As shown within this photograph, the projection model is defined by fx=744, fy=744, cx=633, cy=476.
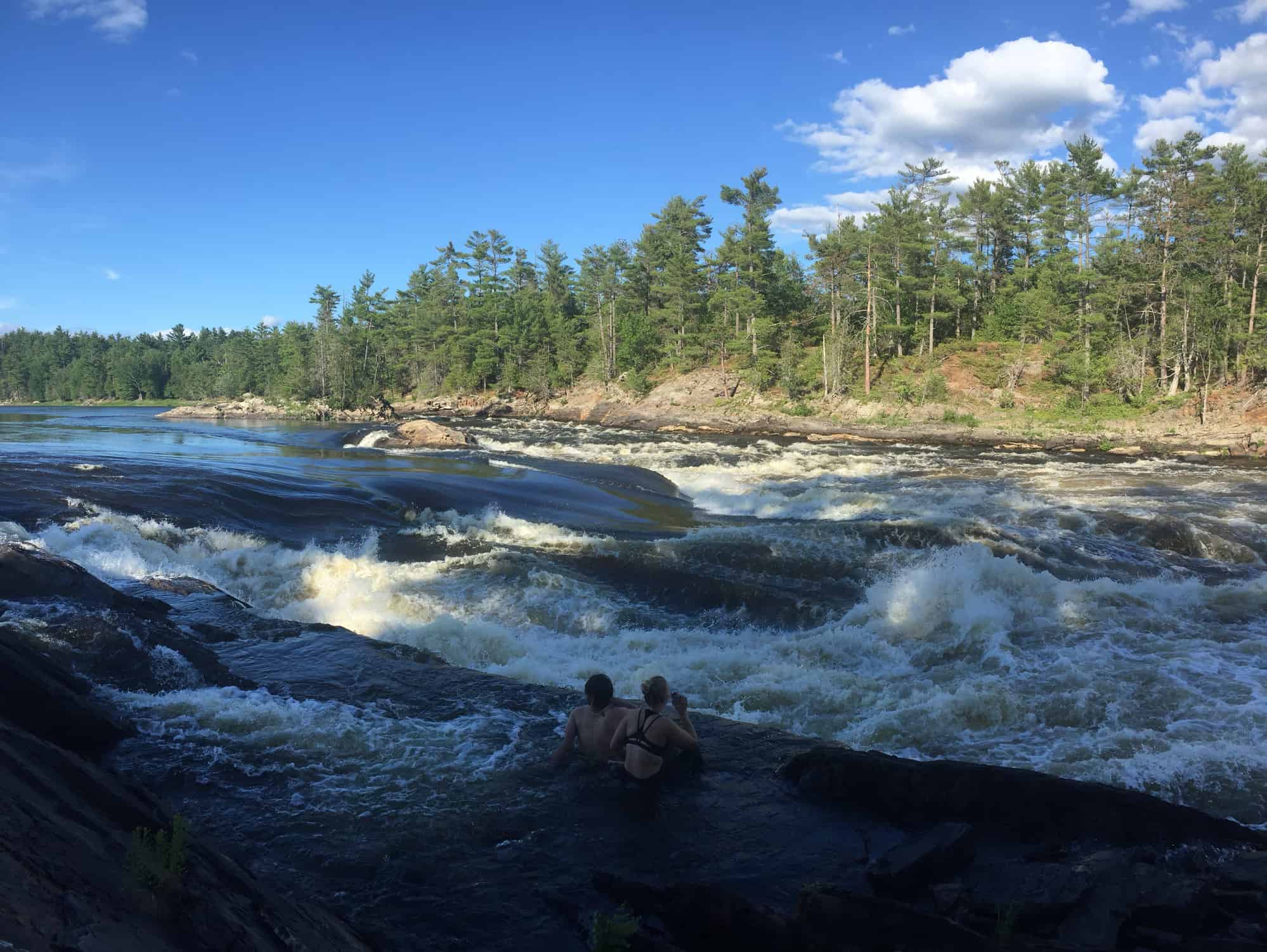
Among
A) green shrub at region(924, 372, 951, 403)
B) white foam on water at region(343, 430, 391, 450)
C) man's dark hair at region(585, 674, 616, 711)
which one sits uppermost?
green shrub at region(924, 372, 951, 403)

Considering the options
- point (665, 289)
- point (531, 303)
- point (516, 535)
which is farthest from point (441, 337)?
point (516, 535)

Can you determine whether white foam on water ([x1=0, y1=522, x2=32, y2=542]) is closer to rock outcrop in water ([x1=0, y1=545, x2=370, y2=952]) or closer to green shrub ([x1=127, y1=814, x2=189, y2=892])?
rock outcrop in water ([x1=0, y1=545, x2=370, y2=952])

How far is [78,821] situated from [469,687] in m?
4.52

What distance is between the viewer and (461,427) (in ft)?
164

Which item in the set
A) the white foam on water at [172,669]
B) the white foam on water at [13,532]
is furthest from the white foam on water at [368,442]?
the white foam on water at [172,669]

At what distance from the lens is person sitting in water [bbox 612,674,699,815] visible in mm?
6086

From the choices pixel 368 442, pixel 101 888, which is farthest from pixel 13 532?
pixel 368 442

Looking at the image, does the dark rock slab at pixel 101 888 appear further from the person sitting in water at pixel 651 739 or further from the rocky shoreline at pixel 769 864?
the person sitting in water at pixel 651 739

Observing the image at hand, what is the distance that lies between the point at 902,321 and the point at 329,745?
58525 mm

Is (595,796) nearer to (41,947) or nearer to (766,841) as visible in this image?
(766,841)

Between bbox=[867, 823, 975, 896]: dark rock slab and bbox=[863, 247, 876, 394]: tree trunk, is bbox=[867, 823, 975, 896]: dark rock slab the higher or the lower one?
the lower one

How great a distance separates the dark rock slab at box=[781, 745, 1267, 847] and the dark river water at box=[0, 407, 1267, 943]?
4.96 feet

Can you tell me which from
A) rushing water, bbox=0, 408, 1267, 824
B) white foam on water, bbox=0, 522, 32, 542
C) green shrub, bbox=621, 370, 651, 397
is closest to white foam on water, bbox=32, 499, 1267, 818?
rushing water, bbox=0, 408, 1267, 824

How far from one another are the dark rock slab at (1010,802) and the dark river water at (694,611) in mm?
1511
